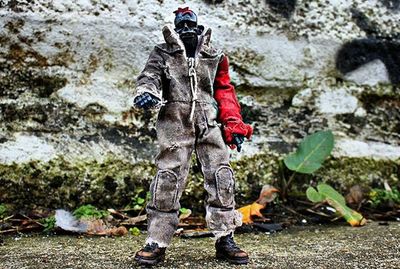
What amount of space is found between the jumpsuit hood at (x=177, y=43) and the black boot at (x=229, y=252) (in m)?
0.78

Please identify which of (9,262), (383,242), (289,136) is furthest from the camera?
(289,136)

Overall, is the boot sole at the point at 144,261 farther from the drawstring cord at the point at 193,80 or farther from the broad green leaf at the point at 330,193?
the broad green leaf at the point at 330,193

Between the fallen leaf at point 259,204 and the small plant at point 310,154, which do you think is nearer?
the fallen leaf at point 259,204

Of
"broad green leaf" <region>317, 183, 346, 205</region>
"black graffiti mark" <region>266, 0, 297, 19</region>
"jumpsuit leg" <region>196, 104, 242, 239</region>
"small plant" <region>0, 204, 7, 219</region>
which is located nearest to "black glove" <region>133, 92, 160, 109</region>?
"jumpsuit leg" <region>196, 104, 242, 239</region>

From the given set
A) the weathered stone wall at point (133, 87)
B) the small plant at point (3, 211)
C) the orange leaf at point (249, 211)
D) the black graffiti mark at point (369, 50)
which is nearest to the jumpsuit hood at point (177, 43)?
the weathered stone wall at point (133, 87)

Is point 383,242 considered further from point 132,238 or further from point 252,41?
point 252,41

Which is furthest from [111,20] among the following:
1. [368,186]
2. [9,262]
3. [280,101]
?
[368,186]

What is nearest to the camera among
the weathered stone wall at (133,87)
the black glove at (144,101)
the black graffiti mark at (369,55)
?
the black glove at (144,101)

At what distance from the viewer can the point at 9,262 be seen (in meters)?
2.47

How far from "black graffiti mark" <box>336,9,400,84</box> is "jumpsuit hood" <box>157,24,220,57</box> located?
1.46 meters

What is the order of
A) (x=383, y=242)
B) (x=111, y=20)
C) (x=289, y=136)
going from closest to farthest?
(x=383, y=242) → (x=111, y=20) → (x=289, y=136)

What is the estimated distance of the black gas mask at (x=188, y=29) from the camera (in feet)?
8.29

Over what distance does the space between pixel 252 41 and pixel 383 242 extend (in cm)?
144

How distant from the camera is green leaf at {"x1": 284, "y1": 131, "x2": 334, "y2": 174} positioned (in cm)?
357
